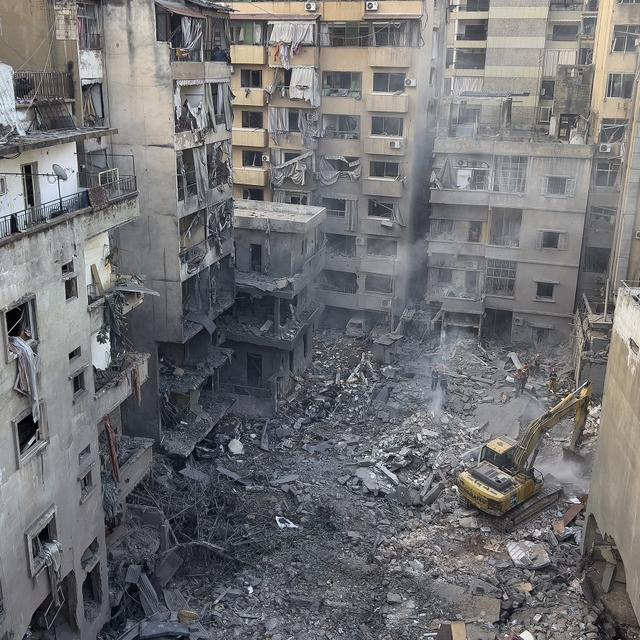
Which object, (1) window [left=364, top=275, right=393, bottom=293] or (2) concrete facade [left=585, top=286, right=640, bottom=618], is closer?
(2) concrete facade [left=585, top=286, right=640, bottom=618]

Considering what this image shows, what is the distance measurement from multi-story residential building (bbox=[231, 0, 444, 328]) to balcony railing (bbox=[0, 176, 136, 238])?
20.9 meters

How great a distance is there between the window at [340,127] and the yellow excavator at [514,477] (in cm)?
2015

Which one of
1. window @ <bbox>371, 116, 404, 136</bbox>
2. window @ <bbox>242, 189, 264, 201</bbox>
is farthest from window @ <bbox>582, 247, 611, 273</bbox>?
window @ <bbox>242, 189, 264, 201</bbox>

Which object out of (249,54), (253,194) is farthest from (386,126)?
(253,194)

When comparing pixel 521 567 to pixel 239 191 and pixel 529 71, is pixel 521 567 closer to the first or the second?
pixel 239 191

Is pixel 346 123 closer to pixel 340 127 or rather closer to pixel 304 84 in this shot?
pixel 340 127

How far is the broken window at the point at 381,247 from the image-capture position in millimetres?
42250

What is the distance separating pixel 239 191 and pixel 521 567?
2742 centimetres

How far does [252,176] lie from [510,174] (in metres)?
14.3

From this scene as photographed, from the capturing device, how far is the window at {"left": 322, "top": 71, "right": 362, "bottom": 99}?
40.2 metres

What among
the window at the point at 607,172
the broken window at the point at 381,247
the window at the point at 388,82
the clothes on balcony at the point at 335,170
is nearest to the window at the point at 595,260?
the window at the point at 607,172

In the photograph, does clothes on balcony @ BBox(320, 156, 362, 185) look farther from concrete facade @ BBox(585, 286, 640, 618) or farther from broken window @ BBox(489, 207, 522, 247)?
concrete facade @ BBox(585, 286, 640, 618)

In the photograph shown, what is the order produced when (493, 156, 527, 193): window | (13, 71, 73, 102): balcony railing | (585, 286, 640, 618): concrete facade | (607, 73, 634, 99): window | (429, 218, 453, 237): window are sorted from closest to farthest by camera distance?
1. (13, 71, 73, 102): balcony railing
2. (585, 286, 640, 618): concrete facade
3. (607, 73, 634, 99): window
4. (493, 156, 527, 193): window
5. (429, 218, 453, 237): window

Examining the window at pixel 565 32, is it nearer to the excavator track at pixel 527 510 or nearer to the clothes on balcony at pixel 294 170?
the clothes on balcony at pixel 294 170
